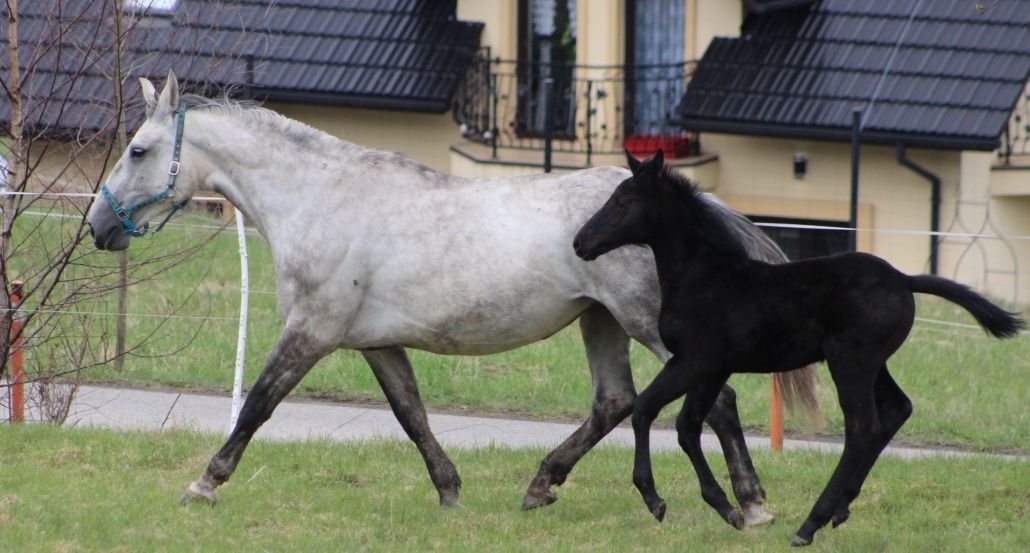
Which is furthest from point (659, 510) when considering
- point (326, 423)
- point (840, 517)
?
point (326, 423)

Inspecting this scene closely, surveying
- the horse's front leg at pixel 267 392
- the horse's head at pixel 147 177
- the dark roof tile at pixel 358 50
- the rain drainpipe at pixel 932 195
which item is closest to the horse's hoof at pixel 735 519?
the horse's front leg at pixel 267 392

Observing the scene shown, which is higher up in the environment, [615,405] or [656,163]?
[656,163]

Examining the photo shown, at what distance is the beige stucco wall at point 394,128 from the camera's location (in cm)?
1808

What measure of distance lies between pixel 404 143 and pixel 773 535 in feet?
38.7

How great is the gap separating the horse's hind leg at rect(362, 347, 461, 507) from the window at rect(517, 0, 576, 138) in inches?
404

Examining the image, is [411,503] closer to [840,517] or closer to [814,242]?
[840,517]

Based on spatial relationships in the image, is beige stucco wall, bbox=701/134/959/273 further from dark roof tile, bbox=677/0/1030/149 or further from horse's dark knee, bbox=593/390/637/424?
horse's dark knee, bbox=593/390/637/424

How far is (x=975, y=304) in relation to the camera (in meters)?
6.67

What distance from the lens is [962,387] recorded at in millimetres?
11141

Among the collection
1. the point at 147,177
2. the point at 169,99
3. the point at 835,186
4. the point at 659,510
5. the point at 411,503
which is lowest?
the point at 411,503

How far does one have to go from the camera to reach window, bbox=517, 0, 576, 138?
17.8 metres

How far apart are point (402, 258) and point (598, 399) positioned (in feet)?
4.24

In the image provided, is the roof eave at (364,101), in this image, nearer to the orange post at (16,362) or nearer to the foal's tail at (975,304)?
the orange post at (16,362)

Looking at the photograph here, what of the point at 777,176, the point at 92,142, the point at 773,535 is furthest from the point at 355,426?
the point at 777,176
